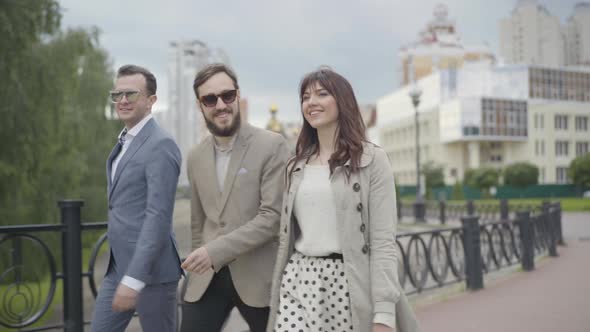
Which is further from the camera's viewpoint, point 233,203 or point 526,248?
point 526,248

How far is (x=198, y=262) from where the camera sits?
110 inches

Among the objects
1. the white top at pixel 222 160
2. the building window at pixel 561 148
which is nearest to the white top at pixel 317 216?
the white top at pixel 222 160

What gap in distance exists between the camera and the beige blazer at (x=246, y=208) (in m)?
2.93

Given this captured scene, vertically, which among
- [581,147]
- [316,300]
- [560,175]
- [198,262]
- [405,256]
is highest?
[581,147]

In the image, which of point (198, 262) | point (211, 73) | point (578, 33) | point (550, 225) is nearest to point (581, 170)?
point (550, 225)

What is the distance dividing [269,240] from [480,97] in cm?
6913

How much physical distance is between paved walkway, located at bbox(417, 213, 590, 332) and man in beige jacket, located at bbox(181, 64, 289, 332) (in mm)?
3840

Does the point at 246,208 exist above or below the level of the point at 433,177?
above

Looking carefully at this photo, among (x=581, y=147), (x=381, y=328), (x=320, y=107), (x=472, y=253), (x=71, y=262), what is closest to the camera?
(x=381, y=328)

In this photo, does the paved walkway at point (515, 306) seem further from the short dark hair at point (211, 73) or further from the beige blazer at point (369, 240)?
the beige blazer at point (369, 240)

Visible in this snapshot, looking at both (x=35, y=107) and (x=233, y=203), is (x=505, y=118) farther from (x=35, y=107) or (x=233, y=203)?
(x=233, y=203)

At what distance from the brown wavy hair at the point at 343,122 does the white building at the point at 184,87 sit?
92.4m

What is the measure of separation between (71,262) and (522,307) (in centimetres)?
557

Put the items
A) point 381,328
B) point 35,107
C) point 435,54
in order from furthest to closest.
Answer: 1. point 435,54
2. point 35,107
3. point 381,328
